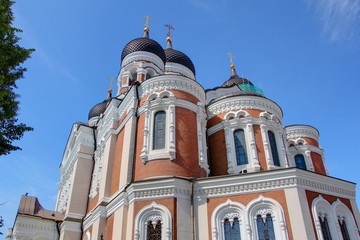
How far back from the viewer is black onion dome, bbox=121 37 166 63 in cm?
2466

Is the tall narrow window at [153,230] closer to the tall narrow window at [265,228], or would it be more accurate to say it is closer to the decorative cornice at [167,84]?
the tall narrow window at [265,228]

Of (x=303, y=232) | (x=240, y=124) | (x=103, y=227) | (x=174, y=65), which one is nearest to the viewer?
(x=303, y=232)

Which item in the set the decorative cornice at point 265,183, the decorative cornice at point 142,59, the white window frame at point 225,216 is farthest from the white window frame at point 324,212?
the decorative cornice at point 142,59

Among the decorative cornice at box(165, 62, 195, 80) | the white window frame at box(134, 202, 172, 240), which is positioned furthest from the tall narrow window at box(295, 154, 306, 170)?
the white window frame at box(134, 202, 172, 240)

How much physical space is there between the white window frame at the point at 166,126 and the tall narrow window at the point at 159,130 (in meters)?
0.16

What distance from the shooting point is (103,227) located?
15.1 m

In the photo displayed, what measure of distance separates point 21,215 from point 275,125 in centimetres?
1533

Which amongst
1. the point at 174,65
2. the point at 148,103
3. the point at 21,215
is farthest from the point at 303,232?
the point at 174,65

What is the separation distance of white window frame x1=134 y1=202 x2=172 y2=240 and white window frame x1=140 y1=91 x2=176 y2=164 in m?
2.35

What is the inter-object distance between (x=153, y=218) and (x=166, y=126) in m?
4.50

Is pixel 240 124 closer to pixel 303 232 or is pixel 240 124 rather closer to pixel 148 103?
pixel 148 103

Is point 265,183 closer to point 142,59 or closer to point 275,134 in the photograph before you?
point 275,134

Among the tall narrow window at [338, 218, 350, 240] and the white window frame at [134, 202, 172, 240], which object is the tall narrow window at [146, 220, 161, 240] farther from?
the tall narrow window at [338, 218, 350, 240]

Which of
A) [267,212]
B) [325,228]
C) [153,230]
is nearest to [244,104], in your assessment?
[267,212]
